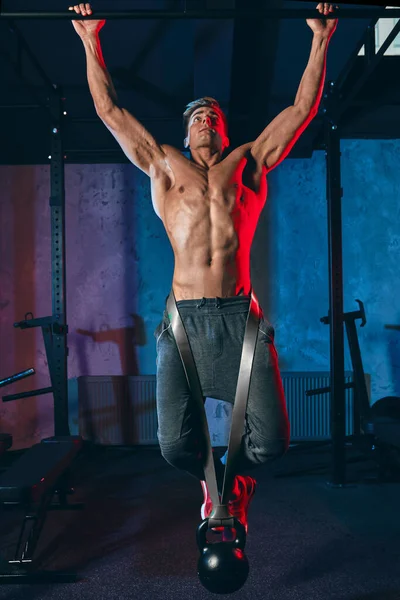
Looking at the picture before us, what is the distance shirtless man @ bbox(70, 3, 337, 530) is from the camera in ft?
6.89

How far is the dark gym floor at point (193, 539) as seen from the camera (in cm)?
267

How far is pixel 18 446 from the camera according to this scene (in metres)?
5.57

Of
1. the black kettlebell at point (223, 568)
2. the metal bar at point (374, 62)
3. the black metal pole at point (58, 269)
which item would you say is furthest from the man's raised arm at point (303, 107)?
the black metal pole at point (58, 269)

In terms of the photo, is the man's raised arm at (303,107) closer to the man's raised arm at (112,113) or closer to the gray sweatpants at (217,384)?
the man's raised arm at (112,113)

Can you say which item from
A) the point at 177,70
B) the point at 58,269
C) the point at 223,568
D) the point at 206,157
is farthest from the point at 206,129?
the point at 177,70

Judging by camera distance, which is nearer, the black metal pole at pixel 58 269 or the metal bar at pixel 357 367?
the black metal pole at pixel 58 269

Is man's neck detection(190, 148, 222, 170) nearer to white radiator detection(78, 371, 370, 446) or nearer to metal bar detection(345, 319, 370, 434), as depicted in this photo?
metal bar detection(345, 319, 370, 434)

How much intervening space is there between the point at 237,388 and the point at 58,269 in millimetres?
2502

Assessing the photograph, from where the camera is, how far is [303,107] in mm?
2299

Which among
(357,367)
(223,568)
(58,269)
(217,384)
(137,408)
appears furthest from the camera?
(137,408)

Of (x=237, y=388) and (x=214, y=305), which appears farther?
(x=214, y=305)

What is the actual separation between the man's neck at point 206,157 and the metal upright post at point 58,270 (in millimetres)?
1947

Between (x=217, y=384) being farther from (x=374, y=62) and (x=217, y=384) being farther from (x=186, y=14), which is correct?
(x=374, y=62)

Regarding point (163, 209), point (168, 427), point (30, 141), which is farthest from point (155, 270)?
point (168, 427)
